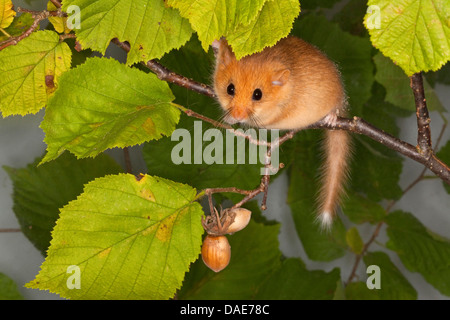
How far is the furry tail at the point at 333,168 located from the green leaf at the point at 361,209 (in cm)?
28

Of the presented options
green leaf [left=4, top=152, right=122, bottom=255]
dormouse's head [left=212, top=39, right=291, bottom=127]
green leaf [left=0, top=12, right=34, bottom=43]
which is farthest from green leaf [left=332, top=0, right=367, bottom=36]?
green leaf [left=0, top=12, right=34, bottom=43]

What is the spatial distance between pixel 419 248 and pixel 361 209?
0.16 m

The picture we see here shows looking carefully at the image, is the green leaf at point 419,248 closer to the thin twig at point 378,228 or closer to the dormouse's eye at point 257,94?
the thin twig at point 378,228

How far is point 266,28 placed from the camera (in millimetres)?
615

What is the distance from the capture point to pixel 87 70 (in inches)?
28.0

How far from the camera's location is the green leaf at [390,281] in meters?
1.25

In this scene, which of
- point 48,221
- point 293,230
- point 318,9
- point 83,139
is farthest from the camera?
point 293,230

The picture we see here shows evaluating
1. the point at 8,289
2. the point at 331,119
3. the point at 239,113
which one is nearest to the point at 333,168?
the point at 331,119

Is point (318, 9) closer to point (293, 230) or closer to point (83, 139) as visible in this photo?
point (293, 230)

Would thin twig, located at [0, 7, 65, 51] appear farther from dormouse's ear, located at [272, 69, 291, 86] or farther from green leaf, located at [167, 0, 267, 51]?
dormouse's ear, located at [272, 69, 291, 86]

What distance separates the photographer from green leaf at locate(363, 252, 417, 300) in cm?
125

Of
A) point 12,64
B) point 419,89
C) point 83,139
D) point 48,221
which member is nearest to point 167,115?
point 83,139

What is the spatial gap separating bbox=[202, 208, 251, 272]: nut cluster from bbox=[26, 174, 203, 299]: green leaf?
29mm

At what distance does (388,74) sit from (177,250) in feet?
2.15
